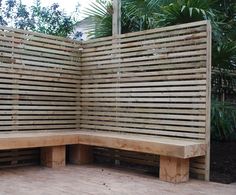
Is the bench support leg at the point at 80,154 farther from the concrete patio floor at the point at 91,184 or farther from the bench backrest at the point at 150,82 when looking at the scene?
the concrete patio floor at the point at 91,184

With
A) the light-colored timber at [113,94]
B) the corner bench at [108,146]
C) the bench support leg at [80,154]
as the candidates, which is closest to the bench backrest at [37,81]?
the light-colored timber at [113,94]

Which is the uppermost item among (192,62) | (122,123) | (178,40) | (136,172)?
(178,40)

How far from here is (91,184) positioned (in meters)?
4.05

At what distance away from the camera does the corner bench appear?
4.06 m

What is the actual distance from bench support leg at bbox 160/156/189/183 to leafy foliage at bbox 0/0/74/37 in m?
3.56

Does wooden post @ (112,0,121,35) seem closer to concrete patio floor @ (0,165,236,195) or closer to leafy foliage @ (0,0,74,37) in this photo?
leafy foliage @ (0,0,74,37)

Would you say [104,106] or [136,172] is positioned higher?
[104,106]

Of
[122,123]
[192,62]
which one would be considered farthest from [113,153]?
[192,62]

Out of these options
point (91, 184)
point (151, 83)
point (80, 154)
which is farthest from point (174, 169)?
point (80, 154)

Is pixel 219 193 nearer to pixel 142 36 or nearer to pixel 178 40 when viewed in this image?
pixel 178 40

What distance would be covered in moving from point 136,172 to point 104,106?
3.66 ft

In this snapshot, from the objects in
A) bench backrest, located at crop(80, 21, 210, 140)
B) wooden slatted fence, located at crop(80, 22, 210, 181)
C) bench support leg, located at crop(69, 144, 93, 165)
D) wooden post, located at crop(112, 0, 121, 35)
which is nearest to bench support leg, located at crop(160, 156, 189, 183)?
wooden slatted fence, located at crop(80, 22, 210, 181)

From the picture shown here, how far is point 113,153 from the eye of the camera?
542cm

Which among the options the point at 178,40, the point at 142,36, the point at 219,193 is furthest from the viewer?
the point at 142,36
